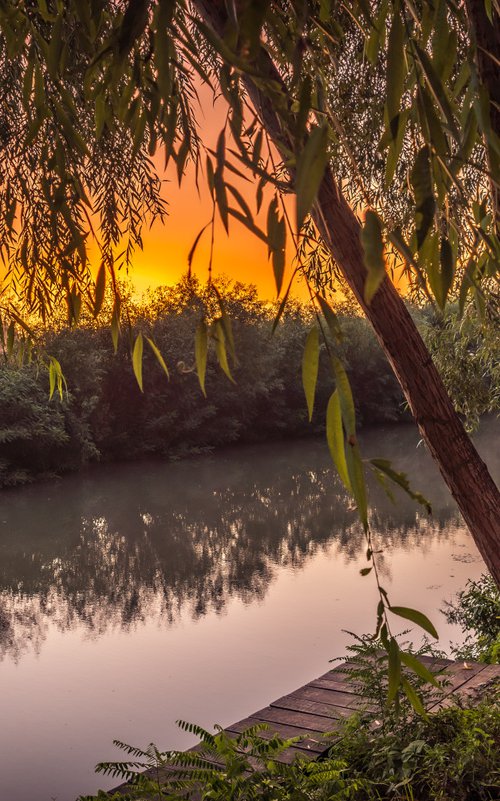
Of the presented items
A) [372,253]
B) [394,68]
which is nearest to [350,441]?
[372,253]

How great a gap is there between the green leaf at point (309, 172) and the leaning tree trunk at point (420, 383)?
84 centimetres

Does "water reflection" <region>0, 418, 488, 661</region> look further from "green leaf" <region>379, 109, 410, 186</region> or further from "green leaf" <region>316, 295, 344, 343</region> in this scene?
"green leaf" <region>316, 295, 344, 343</region>

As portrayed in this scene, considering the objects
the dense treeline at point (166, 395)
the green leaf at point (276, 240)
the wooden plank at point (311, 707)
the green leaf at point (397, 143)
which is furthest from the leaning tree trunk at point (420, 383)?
the dense treeline at point (166, 395)

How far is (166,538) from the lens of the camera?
27.3ft

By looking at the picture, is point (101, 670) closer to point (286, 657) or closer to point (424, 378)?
point (286, 657)

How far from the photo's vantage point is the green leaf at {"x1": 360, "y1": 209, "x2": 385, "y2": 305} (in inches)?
16.6

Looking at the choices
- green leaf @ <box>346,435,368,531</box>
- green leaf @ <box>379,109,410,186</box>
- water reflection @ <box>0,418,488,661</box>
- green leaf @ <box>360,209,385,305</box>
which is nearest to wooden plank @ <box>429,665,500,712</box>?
green leaf @ <box>379,109,410,186</box>

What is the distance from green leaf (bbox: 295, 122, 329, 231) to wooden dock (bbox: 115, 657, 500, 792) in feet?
7.51

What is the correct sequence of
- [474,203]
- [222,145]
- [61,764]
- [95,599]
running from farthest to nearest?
[95,599], [61,764], [474,203], [222,145]

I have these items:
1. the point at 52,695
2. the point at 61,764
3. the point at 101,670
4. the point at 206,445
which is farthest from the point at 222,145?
the point at 206,445

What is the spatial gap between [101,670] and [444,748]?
3.05 m

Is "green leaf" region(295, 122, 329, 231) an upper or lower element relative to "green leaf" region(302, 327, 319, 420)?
upper

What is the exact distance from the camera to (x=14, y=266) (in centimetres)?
256

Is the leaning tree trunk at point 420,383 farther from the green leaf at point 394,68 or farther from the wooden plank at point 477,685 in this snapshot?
the wooden plank at point 477,685
